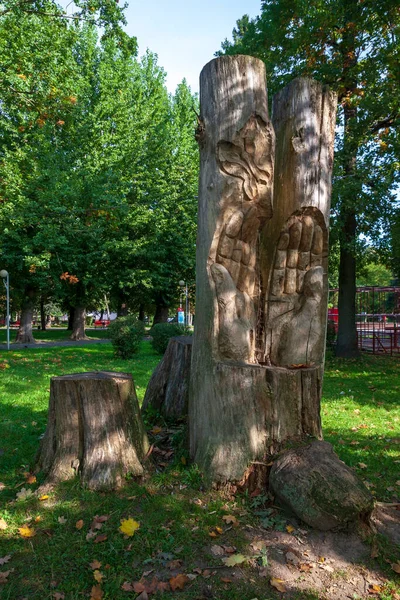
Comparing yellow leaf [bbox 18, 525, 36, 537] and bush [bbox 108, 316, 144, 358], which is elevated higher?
bush [bbox 108, 316, 144, 358]

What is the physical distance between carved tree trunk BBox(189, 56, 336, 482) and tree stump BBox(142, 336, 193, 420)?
128 centimetres

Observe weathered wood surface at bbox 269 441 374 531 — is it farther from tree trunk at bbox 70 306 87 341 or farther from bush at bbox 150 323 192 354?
tree trunk at bbox 70 306 87 341

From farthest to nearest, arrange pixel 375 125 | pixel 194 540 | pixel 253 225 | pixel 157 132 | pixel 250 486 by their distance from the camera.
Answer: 1. pixel 157 132
2. pixel 375 125
3. pixel 253 225
4. pixel 250 486
5. pixel 194 540

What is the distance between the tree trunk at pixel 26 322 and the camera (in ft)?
71.1

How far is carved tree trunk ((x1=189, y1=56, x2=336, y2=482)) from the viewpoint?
11.2 feet

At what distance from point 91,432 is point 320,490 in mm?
1832

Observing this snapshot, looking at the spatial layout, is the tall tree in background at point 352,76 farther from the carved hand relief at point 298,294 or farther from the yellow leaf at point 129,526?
the yellow leaf at point 129,526

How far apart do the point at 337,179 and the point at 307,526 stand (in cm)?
1042

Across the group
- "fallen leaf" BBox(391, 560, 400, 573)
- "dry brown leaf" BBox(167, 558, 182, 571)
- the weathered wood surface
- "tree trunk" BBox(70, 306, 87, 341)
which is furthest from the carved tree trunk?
"tree trunk" BBox(70, 306, 87, 341)

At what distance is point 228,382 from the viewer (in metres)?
3.41

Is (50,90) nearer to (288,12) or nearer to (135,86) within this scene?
(288,12)

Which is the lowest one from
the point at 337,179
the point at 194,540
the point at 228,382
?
the point at 194,540

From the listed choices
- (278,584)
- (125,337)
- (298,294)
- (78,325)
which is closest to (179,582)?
(278,584)

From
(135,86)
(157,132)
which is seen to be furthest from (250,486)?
(135,86)
